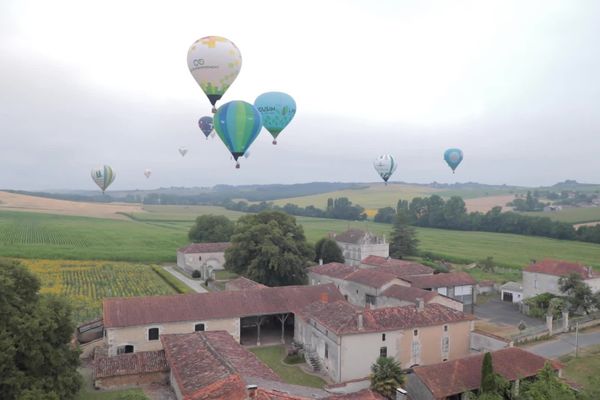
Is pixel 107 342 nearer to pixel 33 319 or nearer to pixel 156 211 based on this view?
pixel 33 319

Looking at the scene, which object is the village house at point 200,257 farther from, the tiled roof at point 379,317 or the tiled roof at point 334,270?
the tiled roof at point 379,317

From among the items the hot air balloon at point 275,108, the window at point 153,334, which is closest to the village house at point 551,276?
the hot air balloon at point 275,108

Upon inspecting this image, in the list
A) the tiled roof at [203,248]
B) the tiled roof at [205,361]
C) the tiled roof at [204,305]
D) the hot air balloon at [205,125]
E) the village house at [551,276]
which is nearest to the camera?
the tiled roof at [205,361]

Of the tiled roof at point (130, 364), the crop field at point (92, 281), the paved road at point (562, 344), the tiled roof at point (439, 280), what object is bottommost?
the paved road at point (562, 344)

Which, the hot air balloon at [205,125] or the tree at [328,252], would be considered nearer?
the hot air balloon at [205,125]

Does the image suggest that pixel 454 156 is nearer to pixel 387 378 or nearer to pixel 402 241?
pixel 402 241

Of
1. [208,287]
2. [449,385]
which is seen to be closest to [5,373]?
[449,385]
